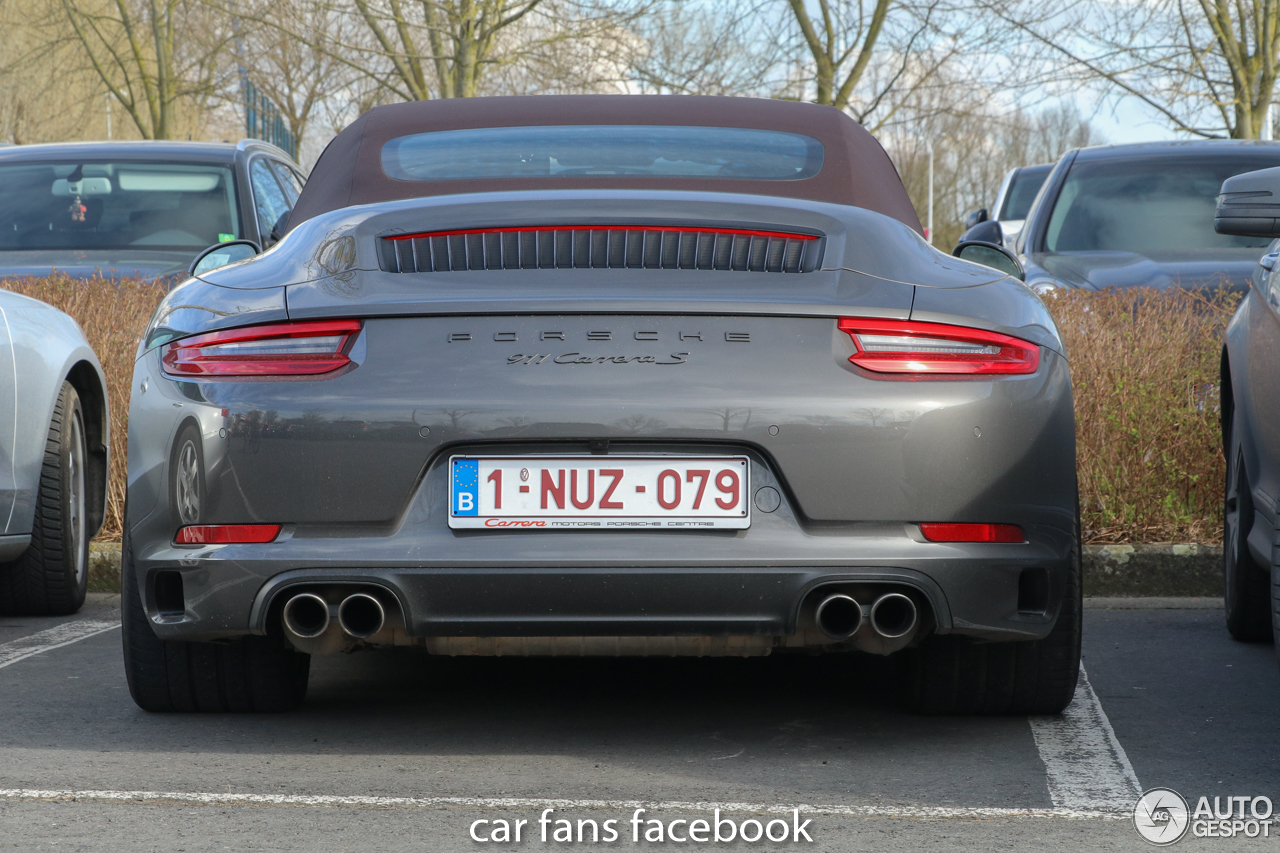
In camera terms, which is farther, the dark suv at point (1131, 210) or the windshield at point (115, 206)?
the windshield at point (115, 206)

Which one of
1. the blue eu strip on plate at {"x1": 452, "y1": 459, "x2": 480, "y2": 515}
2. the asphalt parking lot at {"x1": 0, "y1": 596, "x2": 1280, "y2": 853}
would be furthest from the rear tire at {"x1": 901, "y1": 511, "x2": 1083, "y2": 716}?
the blue eu strip on plate at {"x1": 452, "y1": 459, "x2": 480, "y2": 515}

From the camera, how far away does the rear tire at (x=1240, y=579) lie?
472 centimetres

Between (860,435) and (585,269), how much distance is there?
0.65 meters

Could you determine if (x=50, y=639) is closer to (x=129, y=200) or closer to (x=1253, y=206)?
(x=1253, y=206)

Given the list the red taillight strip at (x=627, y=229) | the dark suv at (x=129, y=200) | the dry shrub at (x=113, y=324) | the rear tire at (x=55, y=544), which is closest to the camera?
the red taillight strip at (x=627, y=229)

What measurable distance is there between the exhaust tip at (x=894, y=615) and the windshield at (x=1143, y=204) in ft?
18.2

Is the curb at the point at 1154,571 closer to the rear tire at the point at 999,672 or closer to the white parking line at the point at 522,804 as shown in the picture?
the rear tire at the point at 999,672

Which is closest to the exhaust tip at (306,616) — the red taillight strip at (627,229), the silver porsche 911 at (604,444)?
the silver porsche 911 at (604,444)

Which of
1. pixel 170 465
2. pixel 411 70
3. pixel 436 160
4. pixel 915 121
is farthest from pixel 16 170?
pixel 915 121

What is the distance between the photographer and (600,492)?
3195 millimetres

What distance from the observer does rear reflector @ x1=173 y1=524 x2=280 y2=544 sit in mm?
3250

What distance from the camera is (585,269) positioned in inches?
131

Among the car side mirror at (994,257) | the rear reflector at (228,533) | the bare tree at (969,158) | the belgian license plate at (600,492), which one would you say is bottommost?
the bare tree at (969,158)

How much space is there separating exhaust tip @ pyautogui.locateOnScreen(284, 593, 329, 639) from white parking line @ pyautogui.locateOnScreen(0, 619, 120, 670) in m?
1.62
